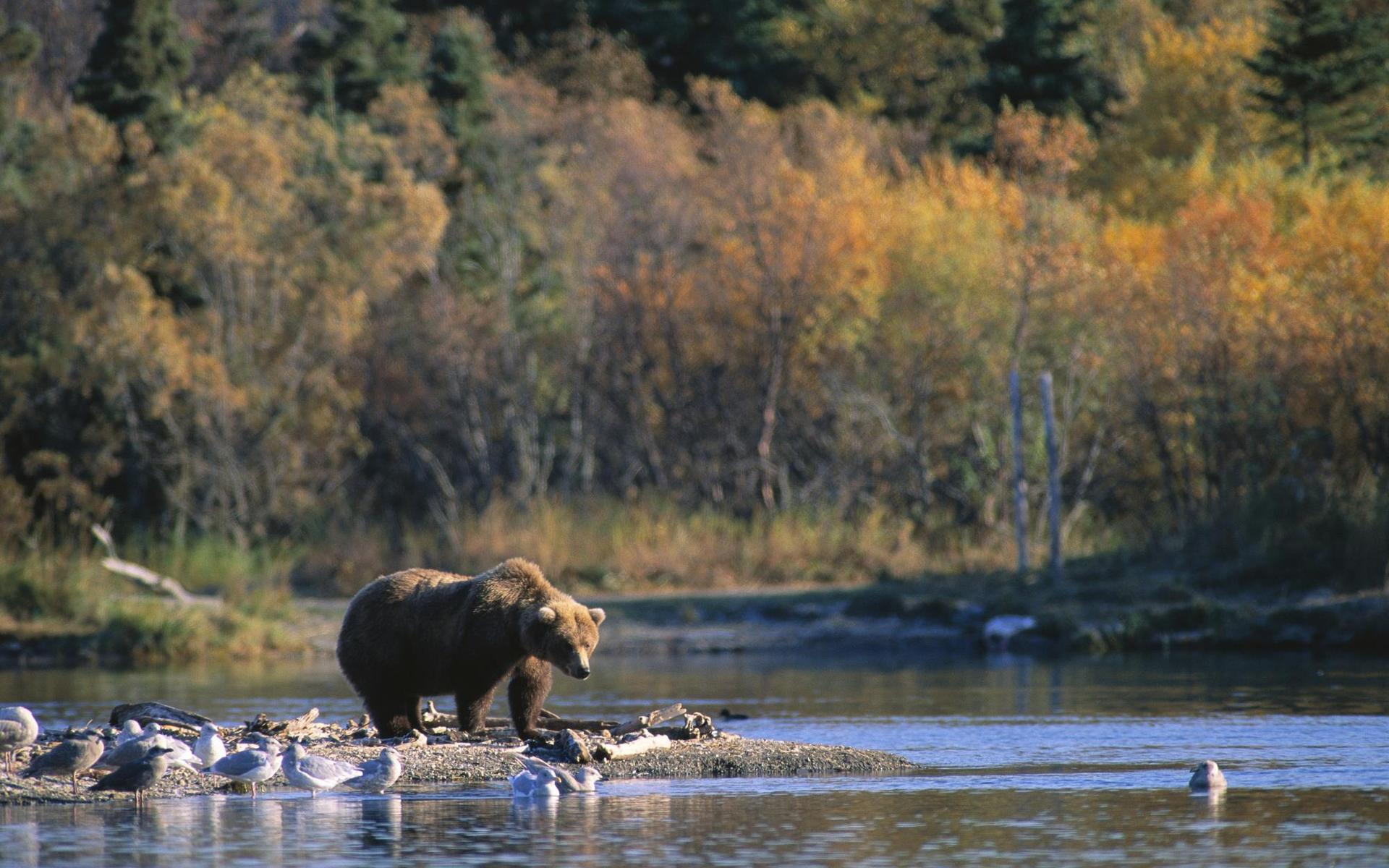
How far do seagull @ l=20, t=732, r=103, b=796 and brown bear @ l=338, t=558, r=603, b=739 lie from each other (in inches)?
82.8

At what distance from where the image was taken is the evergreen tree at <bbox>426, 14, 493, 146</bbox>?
1959 inches

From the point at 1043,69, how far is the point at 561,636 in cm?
4422

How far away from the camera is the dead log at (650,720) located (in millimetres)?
15258

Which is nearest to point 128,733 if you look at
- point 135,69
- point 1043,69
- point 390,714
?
point 390,714

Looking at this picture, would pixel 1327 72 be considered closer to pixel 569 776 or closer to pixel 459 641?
pixel 459 641

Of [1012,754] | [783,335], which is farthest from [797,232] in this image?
[1012,754]

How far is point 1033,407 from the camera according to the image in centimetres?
3816

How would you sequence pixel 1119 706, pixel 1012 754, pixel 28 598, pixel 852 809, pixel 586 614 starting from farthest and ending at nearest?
pixel 28 598, pixel 1119 706, pixel 1012 754, pixel 586 614, pixel 852 809

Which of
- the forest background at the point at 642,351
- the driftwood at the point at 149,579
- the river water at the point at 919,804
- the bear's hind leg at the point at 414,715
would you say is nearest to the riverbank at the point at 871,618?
the driftwood at the point at 149,579

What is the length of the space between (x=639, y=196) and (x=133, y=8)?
1078 centimetres

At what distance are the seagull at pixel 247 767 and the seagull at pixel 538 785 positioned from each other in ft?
6.09

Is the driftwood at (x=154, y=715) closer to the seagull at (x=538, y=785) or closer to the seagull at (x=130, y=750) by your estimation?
the seagull at (x=130, y=750)

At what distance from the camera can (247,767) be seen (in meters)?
13.9

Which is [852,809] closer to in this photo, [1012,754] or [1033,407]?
[1012,754]
